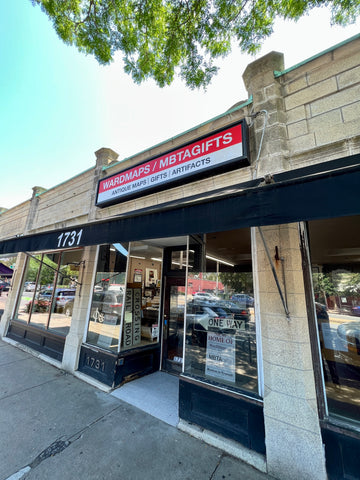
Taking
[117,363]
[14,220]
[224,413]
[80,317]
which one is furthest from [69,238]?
[14,220]

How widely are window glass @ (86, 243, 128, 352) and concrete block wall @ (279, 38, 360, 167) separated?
4.02m

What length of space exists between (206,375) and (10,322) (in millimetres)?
7818

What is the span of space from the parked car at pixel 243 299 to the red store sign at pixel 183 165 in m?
2.08

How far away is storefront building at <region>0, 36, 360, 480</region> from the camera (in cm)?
213

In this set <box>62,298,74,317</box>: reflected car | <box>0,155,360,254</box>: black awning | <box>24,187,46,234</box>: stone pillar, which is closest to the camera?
<box>0,155,360,254</box>: black awning

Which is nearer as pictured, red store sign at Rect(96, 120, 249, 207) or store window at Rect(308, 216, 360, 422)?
store window at Rect(308, 216, 360, 422)

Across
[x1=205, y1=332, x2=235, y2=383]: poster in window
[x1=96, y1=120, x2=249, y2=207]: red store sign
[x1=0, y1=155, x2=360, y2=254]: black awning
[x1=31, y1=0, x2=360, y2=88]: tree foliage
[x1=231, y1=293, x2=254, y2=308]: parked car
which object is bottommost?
[x1=205, y1=332, x2=235, y2=383]: poster in window

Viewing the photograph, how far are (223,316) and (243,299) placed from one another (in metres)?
0.46

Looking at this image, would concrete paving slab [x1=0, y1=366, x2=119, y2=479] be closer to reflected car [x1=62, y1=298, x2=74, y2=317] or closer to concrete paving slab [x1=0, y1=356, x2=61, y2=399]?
concrete paving slab [x1=0, y1=356, x2=61, y2=399]

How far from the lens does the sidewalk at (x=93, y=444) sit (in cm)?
225

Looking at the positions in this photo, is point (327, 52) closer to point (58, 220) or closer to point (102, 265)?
point (102, 265)

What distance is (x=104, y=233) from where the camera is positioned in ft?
10.5

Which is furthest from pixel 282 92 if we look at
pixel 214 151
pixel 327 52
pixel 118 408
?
pixel 118 408

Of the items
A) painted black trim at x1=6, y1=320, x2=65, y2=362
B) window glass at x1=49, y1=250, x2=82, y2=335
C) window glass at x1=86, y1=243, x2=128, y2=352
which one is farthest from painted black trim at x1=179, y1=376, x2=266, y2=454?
window glass at x1=49, y1=250, x2=82, y2=335
